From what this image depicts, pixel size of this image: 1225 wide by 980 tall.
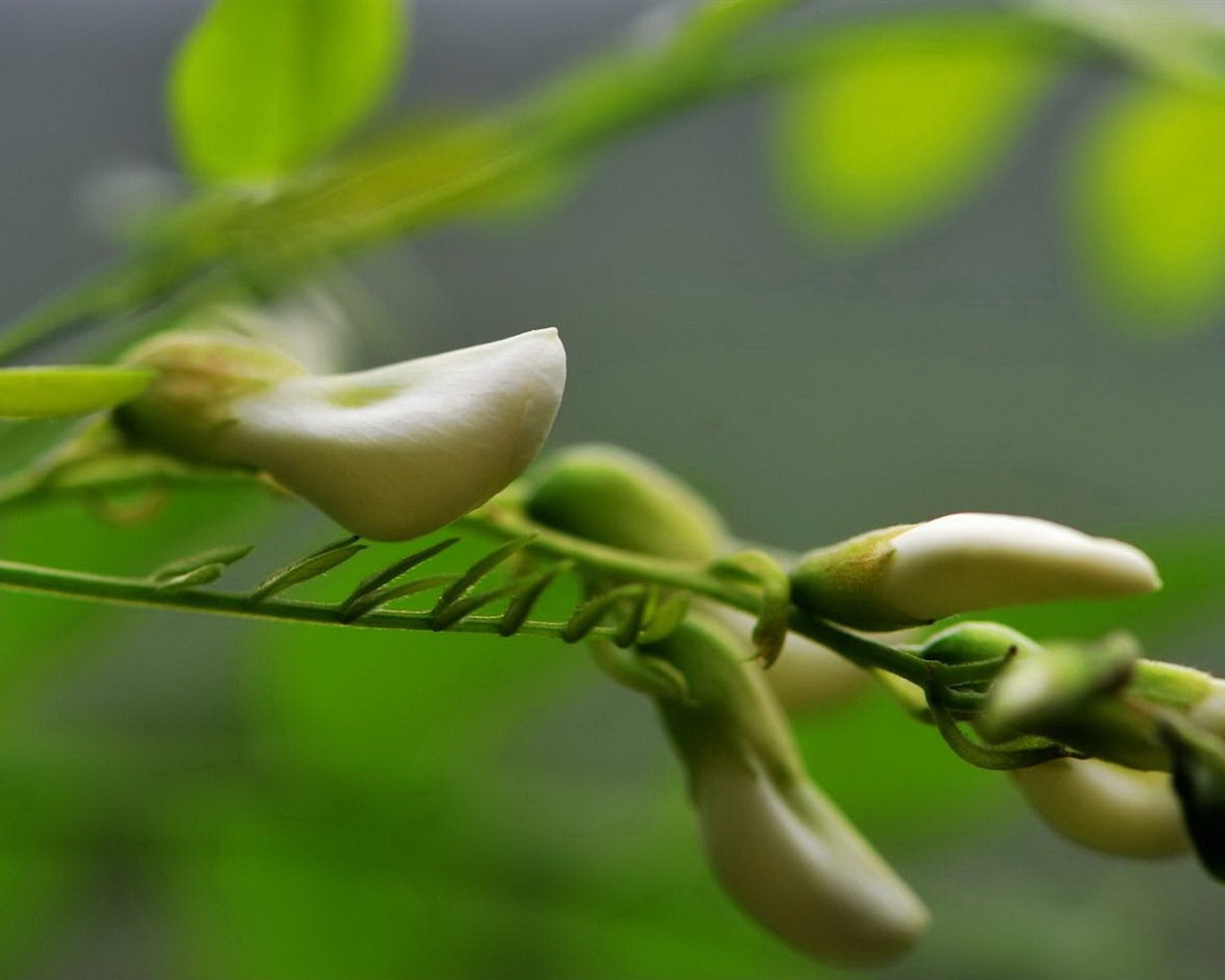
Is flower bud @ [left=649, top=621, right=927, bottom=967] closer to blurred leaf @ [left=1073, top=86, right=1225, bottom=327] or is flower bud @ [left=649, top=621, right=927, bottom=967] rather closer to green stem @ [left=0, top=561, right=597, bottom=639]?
green stem @ [left=0, top=561, right=597, bottom=639]

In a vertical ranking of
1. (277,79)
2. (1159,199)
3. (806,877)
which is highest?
(1159,199)

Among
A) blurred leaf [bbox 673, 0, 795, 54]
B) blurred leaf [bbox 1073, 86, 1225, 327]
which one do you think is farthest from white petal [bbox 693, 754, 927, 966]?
blurred leaf [bbox 1073, 86, 1225, 327]

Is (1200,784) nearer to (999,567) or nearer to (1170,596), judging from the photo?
(999,567)

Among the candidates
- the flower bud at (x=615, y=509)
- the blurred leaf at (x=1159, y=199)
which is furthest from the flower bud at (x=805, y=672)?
the blurred leaf at (x=1159, y=199)

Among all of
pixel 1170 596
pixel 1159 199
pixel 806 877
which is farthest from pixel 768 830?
pixel 1159 199

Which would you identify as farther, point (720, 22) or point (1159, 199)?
point (1159, 199)

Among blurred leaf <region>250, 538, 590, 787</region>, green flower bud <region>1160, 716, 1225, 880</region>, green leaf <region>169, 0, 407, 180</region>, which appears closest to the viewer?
green flower bud <region>1160, 716, 1225, 880</region>

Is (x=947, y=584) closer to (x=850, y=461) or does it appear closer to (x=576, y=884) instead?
(x=576, y=884)
